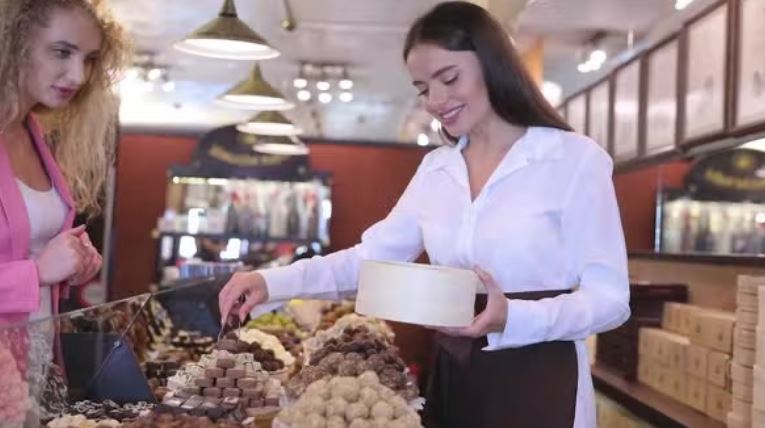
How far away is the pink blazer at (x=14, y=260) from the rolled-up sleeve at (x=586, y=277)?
1.00 m

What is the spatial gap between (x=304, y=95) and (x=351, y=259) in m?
10.3

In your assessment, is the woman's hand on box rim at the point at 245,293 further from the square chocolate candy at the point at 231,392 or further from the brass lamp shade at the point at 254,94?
the brass lamp shade at the point at 254,94

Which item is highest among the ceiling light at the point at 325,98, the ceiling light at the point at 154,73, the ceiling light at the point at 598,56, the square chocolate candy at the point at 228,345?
the ceiling light at the point at 325,98

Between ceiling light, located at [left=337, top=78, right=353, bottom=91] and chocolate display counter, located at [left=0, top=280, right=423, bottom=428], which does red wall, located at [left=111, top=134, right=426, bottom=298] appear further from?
chocolate display counter, located at [left=0, top=280, right=423, bottom=428]

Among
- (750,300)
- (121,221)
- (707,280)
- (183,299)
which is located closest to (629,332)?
(707,280)

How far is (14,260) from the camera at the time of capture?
7.16 feet

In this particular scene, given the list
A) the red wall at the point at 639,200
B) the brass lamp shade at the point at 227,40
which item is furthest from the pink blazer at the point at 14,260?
the red wall at the point at 639,200

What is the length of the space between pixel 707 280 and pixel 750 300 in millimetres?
1232

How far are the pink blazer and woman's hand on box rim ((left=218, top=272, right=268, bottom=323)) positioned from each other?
1.36 ft

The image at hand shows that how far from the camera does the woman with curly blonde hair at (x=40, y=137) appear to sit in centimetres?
216

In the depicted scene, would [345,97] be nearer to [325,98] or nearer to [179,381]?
[325,98]

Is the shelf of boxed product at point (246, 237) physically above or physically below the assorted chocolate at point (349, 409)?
above

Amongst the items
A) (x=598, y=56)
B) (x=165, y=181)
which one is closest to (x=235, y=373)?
(x=598, y=56)

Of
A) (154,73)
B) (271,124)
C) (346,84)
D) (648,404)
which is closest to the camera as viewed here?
(648,404)
